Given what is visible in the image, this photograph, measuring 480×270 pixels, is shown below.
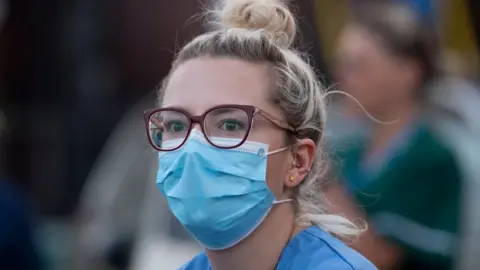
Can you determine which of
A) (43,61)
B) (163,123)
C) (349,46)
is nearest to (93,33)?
(43,61)

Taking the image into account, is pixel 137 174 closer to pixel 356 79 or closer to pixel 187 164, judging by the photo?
pixel 356 79

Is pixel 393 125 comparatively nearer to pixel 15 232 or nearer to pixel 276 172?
pixel 276 172

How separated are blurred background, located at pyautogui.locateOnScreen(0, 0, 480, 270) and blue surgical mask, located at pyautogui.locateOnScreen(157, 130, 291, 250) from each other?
8.94ft

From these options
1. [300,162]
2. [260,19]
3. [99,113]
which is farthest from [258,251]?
[99,113]

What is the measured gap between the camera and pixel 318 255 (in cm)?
289

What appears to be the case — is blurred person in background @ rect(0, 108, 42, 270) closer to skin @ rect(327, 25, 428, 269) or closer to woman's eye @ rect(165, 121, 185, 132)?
skin @ rect(327, 25, 428, 269)

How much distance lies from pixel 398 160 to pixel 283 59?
1567 millimetres

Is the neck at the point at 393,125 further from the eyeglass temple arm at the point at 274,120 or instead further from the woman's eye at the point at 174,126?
the woman's eye at the point at 174,126

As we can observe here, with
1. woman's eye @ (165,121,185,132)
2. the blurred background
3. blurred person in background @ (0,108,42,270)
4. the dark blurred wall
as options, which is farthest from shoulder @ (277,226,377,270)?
the dark blurred wall

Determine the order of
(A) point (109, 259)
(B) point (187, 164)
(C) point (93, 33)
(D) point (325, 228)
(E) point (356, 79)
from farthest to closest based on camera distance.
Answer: (C) point (93, 33)
(A) point (109, 259)
(E) point (356, 79)
(D) point (325, 228)
(B) point (187, 164)

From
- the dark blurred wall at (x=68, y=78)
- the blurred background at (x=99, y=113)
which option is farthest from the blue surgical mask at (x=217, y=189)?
the dark blurred wall at (x=68, y=78)

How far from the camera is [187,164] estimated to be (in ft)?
9.62

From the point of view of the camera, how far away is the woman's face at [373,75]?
15.8ft

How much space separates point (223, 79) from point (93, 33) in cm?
556
